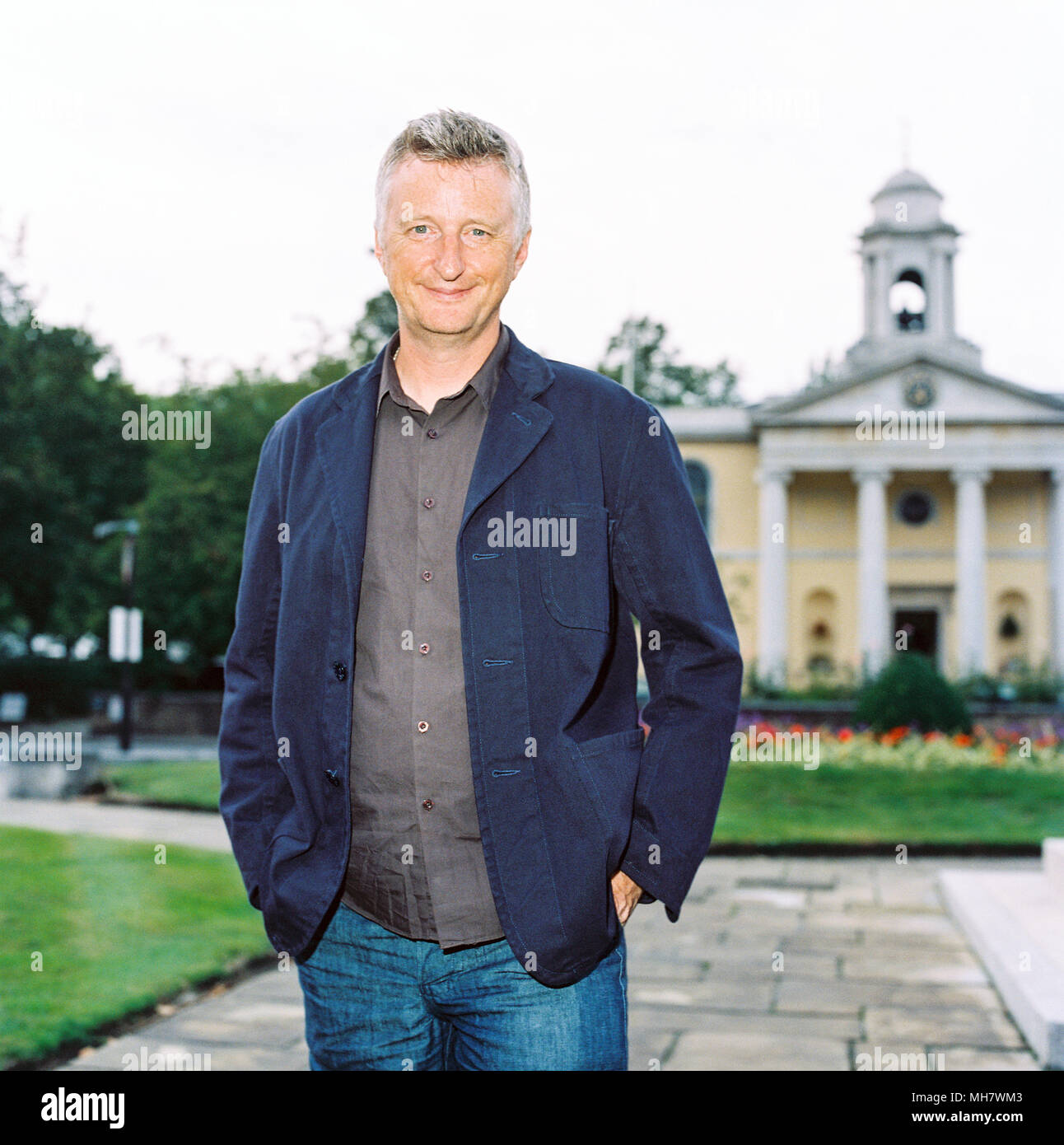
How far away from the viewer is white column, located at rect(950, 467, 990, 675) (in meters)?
41.3

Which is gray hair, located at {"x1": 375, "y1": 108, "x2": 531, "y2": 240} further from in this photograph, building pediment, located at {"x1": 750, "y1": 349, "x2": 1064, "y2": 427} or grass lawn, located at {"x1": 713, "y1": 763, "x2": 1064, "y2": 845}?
building pediment, located at {"x1": 750, "y1": 349, "x2": 1064, "y2": 427}

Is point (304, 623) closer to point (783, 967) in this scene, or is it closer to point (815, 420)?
point (783, 967)

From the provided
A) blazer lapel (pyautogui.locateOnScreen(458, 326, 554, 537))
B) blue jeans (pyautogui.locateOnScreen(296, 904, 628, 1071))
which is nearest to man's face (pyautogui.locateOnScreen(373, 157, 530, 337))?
blazer lapel (pyautogui.locateOnScreen(458, 326, 554, 537))

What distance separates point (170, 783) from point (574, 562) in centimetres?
1633

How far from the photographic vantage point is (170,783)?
17.8m

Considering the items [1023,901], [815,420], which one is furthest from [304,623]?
[815,420]

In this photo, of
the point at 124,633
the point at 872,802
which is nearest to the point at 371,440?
the point at 872,802

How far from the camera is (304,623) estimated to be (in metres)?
2.48

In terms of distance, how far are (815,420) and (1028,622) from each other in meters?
9.15

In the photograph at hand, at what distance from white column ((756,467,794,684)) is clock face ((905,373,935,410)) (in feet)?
14.3

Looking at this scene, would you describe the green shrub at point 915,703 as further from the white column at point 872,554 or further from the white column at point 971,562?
the white column at point 971,562

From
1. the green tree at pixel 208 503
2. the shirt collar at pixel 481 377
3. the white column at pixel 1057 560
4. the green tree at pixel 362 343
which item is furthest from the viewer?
the white column at pixel 1057 560

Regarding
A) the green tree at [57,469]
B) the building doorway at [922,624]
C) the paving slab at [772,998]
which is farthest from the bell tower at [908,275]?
the paving slab at [772,998]

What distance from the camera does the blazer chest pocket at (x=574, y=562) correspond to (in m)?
2.39
